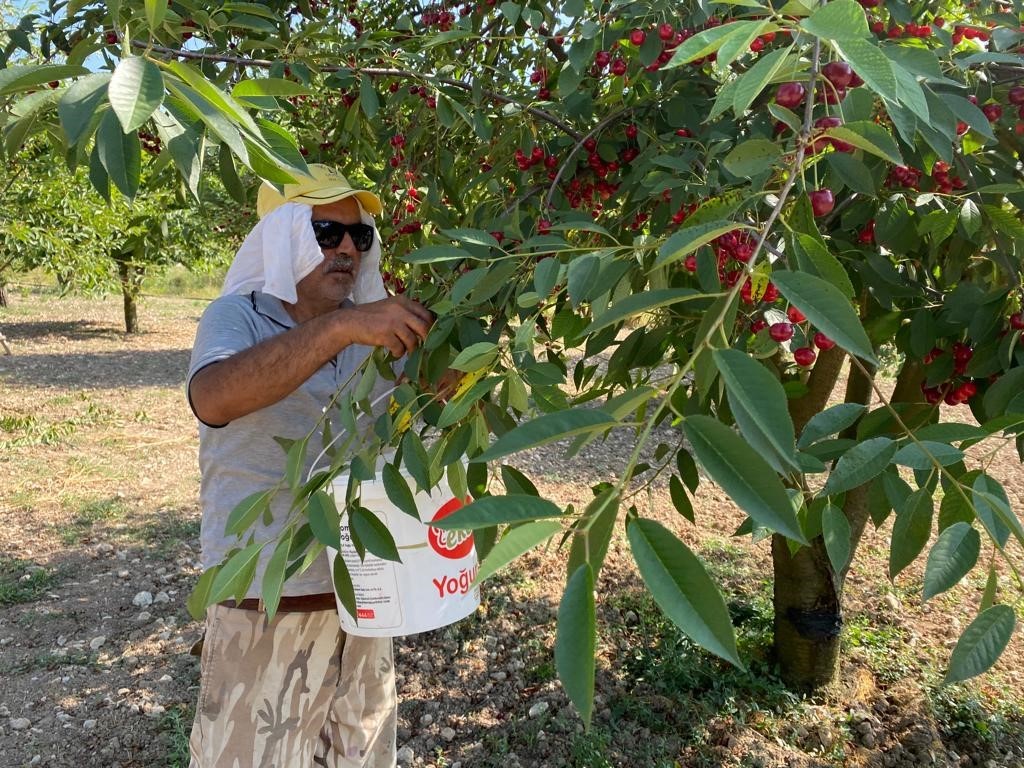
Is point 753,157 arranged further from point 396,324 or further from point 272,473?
point 272,473

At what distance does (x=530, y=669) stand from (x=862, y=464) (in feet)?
7.85

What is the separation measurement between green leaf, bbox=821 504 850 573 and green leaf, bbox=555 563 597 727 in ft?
1.75

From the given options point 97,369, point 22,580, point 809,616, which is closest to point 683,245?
point 809,616

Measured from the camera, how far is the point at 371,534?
1115 millimetres

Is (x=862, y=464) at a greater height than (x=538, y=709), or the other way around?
(x=862, y=464)

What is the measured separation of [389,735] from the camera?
2234 millimetres

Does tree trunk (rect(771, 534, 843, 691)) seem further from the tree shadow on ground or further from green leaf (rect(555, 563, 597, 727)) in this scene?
the tree shadow on ground

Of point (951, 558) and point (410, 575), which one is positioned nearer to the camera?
point (951, 558)

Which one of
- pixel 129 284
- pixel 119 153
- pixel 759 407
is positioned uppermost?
pixel 119 153

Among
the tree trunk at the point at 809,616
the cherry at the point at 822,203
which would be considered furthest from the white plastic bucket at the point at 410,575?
the tree trunk at the point at 809,616

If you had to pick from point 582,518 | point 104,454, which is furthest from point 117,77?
point 104,454

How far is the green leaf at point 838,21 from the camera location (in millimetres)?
646

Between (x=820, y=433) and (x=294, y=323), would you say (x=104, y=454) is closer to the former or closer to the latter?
(x=294, y=323)

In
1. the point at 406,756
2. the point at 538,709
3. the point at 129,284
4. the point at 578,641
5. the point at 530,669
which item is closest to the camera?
the point at 578,641
